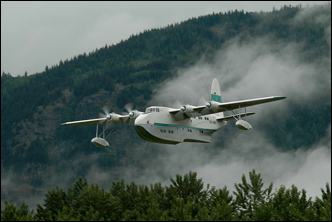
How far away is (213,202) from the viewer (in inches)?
3206

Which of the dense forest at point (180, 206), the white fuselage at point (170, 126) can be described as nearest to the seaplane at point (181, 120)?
the white fuselage at point (170, 126)

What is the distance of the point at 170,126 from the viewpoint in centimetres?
6781

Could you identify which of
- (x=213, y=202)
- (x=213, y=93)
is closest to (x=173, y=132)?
(x=213, y=93)

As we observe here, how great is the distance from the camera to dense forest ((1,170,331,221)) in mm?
71688

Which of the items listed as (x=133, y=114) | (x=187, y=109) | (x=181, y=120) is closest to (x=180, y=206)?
(x=181, y=120)

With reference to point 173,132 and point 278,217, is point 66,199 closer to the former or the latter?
point 173,132

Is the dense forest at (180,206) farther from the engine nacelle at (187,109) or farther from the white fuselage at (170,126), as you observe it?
the engine nacelle at (187,109)

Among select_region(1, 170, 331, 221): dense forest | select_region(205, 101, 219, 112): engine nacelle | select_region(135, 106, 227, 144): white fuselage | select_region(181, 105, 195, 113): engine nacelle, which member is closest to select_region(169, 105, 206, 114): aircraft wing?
select_region(181, 105, 195, 113): engine nacelle

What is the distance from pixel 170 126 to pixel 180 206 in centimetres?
1446

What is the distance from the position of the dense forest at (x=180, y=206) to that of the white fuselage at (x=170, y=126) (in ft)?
36.0

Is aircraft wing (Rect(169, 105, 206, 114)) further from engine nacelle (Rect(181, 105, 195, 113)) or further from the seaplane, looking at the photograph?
engine nacelle (Rect(181, 105, 195, 113))

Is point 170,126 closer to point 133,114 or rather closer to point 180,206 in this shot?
point 133,114

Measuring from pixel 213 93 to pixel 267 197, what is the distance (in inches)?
809

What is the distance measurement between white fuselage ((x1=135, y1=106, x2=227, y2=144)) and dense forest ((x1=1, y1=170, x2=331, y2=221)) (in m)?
11.0
